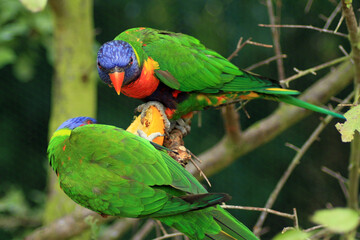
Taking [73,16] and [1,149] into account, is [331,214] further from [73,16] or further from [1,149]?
[1,149]

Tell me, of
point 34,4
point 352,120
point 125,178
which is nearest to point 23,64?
point 125,178

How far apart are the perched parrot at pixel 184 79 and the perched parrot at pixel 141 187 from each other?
311 millimetres

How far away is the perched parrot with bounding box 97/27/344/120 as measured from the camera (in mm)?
1283

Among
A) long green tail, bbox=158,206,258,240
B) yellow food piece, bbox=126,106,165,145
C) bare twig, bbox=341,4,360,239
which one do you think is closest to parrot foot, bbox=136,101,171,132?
yellow food piece, bbox=126,106,165,145

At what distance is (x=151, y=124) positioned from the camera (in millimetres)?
1142

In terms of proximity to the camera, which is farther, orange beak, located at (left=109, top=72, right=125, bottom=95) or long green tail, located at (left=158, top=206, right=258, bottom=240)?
orange beak, located at (left=109, top=72, right=125, bottom=95)

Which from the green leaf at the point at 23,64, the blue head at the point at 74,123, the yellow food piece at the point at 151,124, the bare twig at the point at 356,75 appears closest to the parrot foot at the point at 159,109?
the yellow food piece at the point at 151,124

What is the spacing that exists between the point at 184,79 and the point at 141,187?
46 centimetres

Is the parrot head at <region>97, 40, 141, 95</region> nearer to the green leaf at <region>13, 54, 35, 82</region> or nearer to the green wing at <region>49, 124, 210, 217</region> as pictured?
the green wing at <region>49, 124, 210, 217</region>

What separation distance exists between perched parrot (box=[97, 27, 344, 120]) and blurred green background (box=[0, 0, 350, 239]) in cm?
98

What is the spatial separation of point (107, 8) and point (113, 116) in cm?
63

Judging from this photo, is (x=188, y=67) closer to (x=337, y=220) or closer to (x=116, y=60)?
(x=116, y=60)

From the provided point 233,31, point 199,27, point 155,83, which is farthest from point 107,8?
point 155,83

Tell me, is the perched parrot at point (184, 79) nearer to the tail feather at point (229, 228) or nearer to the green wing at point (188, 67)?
the green wing at point (188, 67)
